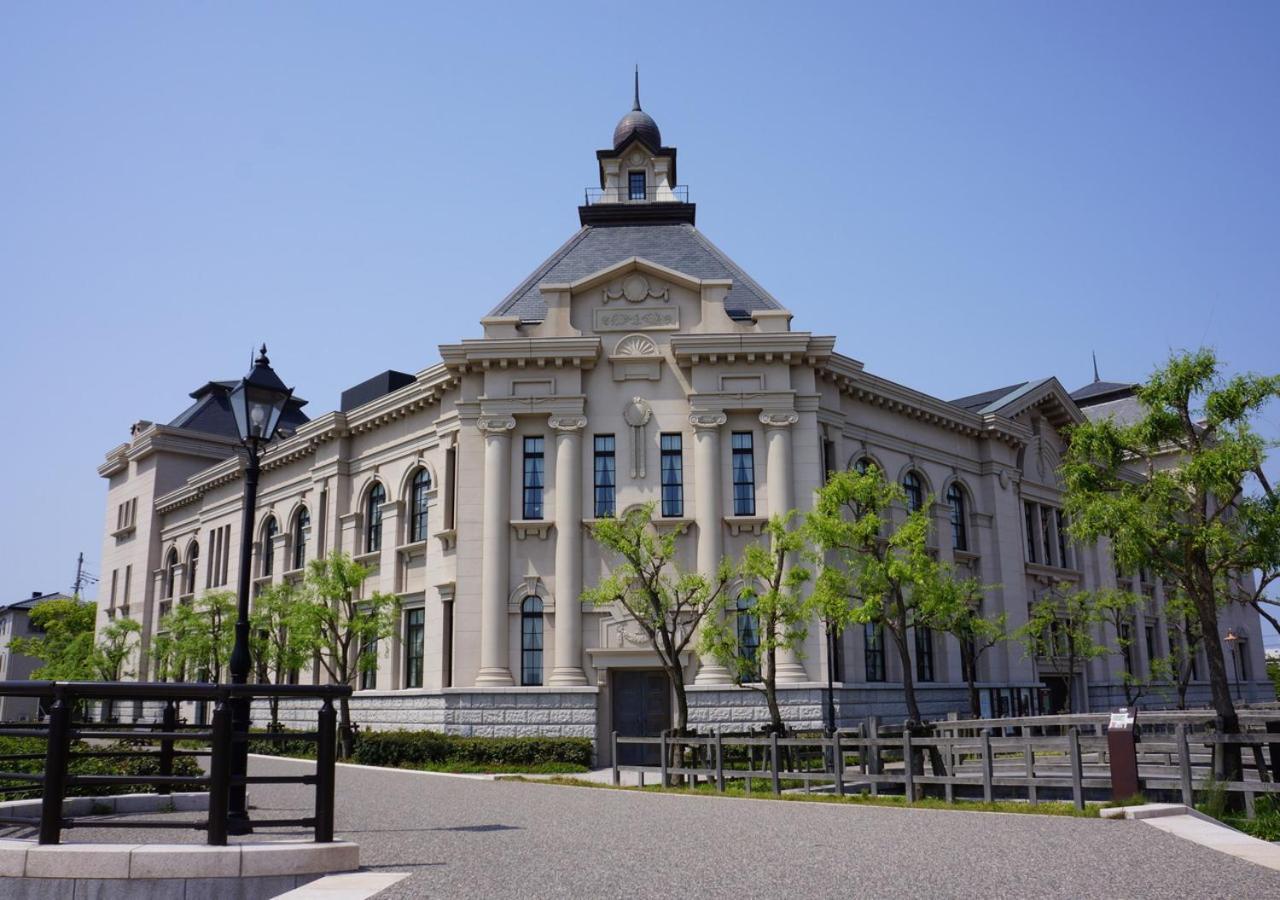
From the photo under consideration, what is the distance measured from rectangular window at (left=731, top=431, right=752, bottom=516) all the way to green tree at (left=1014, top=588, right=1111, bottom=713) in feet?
36.9

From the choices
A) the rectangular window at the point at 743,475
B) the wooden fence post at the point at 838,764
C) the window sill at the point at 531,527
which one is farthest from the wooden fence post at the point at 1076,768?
the window sill at the point at 531,527

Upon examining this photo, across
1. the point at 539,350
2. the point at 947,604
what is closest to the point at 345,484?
the point at 539,350

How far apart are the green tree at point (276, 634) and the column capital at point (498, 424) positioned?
321 inches

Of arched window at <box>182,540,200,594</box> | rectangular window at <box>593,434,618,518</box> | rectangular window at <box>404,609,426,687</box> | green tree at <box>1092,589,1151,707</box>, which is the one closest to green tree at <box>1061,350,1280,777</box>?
rectangular window at <box>593,434,618,518</box>

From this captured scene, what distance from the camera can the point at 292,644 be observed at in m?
32.8

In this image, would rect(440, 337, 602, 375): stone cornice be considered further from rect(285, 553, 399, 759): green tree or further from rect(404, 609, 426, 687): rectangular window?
rect(404, 609, 426, 687): rectangular window

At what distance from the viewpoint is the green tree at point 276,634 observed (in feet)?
108

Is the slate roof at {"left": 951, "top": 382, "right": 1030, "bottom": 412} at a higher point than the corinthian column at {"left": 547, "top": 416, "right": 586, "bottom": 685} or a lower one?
higher

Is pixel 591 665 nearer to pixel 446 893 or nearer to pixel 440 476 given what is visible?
pixel 440 476

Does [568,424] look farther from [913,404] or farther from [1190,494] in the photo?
[1190,494]

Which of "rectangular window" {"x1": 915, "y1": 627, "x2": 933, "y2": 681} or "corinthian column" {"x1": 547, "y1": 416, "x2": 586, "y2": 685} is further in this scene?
"rectangular window" {"x1": 915, "y1": 627, "x2": 933, "y2": 681}

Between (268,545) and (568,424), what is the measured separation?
62.6 ft

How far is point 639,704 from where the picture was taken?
29.5 meters

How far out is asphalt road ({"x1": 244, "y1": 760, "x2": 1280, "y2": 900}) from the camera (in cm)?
859
